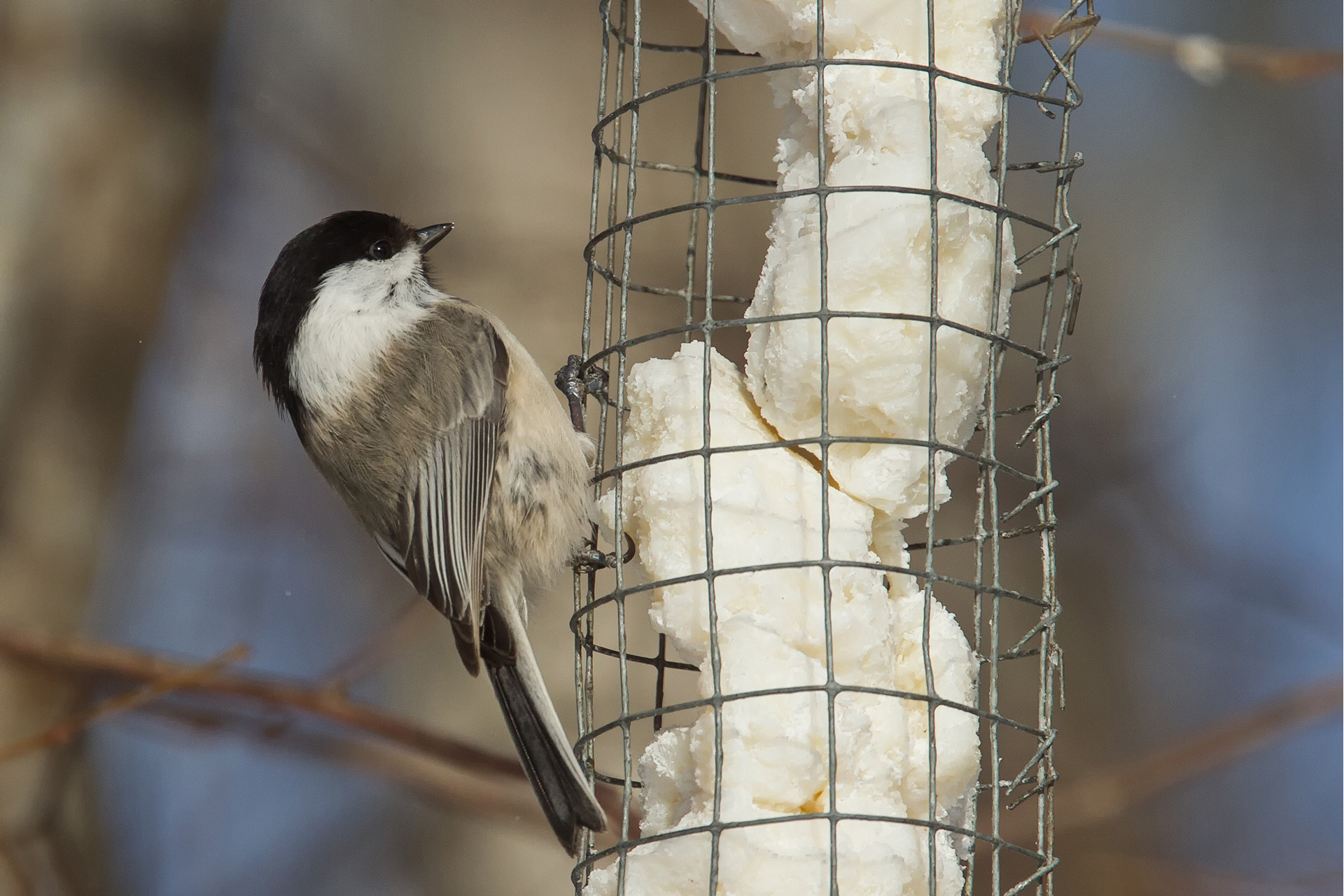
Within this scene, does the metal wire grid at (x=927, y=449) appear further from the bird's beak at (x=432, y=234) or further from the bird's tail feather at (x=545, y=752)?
the bird's beak at (x=432, y=234)

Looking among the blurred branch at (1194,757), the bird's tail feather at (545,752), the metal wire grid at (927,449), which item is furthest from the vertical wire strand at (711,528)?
the blurred branch at (1194,757)

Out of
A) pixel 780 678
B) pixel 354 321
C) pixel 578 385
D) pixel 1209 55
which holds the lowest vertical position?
pixel 780 678

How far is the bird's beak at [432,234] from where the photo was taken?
1.90 m

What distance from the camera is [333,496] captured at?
2926 mm

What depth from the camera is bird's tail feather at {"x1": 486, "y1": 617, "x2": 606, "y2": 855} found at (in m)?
1.45

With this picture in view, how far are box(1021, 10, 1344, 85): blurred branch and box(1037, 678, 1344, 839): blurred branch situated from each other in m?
0.93

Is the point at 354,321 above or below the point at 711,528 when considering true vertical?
above

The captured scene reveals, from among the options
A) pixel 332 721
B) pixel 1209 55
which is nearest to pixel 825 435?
pixel 1209 55

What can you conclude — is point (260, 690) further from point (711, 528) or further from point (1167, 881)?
point (1167, 881)

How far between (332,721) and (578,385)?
2.33 feet

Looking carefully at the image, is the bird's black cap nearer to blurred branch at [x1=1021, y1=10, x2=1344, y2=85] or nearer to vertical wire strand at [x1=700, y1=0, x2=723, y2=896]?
vertical wire strand at [x1=700, y1=0, x2=723, y2=896]

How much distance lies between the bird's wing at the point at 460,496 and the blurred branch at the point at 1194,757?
3.59 feet

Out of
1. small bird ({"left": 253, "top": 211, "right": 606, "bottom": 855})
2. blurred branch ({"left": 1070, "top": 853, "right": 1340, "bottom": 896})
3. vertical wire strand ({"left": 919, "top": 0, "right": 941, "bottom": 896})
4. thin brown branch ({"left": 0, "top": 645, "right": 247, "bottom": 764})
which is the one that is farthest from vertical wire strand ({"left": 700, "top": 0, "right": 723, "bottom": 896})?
blurred branch ({"left": 1070, "top": 853, "right": 1340, "bottom": 896})

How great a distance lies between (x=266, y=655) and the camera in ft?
8.69
